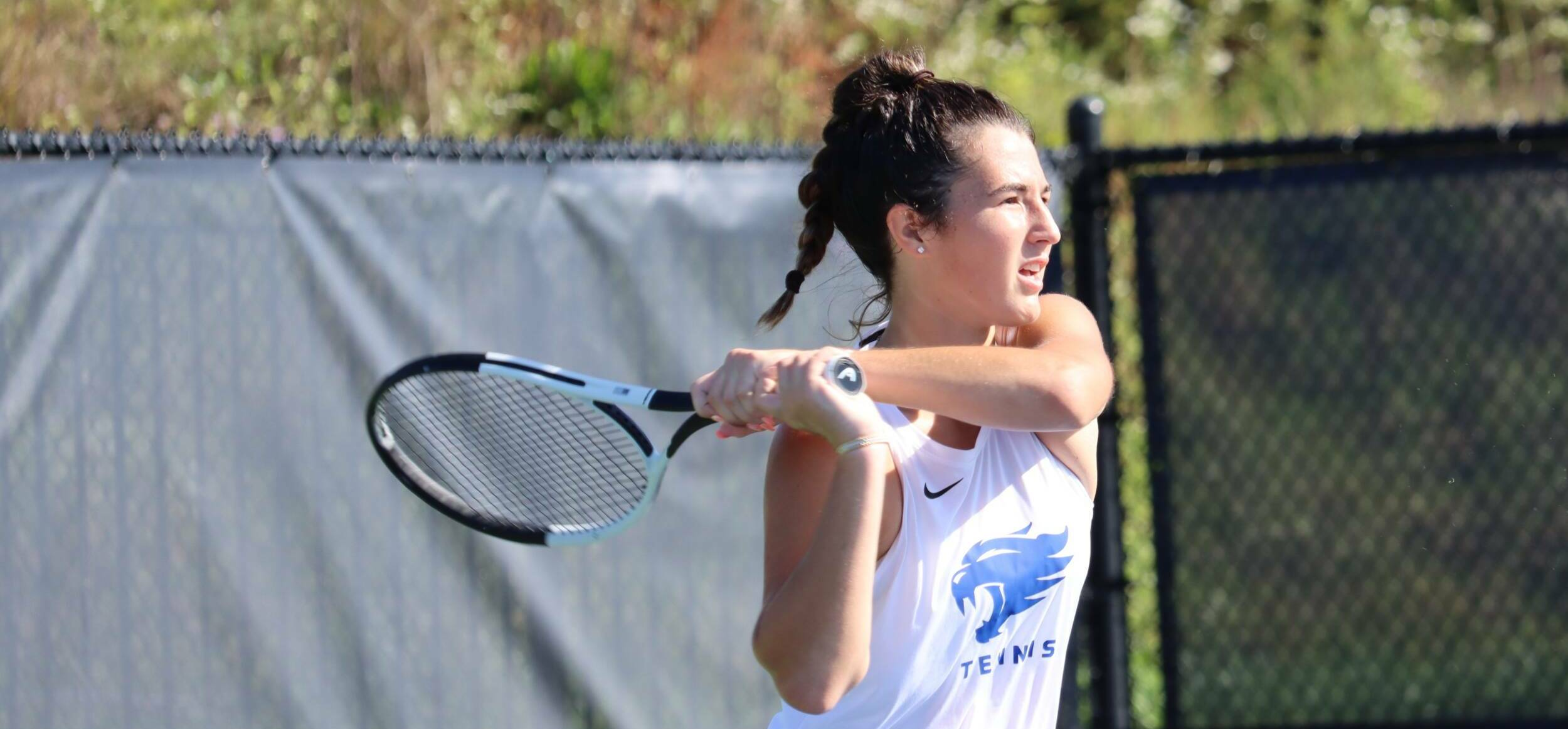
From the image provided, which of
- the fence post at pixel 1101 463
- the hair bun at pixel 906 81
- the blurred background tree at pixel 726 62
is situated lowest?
the fence post at pixel 1101 463

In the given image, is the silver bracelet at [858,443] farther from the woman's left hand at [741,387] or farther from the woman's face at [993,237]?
the woman's face at [993,237]

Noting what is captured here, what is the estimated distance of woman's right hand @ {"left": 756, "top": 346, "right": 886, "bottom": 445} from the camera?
1.76 meters

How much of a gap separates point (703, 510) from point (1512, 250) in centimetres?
230

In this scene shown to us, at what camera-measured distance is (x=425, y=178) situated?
10.7ft

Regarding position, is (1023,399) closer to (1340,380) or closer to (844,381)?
(844,381)

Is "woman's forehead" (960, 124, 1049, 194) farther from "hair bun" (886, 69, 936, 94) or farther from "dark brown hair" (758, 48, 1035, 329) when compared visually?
"hair bun" (886, 69, 936, 94)

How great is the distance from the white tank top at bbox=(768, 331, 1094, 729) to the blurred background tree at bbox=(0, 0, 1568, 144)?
2.56ft

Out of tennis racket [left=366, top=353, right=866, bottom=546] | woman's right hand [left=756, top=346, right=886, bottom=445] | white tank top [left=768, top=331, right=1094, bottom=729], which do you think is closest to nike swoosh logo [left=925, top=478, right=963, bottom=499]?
white tank top [left=768, top=331, right=1094, bottom=729]

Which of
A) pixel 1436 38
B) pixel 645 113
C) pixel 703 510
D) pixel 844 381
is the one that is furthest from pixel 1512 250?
pixel 1436 38

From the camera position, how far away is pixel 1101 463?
4020mm

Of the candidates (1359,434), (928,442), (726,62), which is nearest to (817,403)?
(928,442)

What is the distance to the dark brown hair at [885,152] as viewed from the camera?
6.55 feet

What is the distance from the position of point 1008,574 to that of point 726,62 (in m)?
5.34

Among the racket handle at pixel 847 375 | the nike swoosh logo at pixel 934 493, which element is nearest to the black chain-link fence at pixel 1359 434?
the nike swoosh logo at pixel 934 493
